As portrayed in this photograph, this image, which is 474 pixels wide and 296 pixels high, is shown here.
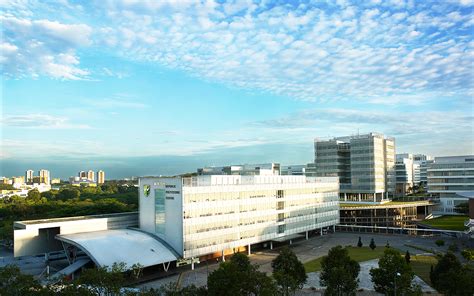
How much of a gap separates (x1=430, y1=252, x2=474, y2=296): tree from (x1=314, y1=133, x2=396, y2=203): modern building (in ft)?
221

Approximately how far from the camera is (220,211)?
5634cm

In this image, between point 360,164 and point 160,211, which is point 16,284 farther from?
point 360,164

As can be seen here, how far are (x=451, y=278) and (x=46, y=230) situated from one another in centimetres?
4641

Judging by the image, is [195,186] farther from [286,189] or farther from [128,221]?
[286,189]

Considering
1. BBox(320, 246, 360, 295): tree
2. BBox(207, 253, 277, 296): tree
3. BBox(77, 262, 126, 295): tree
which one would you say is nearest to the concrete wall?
BBox(77, 262, 126, 295): tree

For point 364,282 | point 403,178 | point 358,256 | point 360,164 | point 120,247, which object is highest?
point 360,164

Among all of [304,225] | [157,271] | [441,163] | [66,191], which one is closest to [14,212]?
[66,191]

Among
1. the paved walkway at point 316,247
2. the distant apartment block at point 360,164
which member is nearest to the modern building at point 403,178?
the distant apartment block at point 360,164

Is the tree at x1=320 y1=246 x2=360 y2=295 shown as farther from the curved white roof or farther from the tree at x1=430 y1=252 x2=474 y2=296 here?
the curved white roof

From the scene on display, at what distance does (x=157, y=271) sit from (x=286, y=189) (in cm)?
2760

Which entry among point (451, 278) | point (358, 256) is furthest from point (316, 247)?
point (451, 278)

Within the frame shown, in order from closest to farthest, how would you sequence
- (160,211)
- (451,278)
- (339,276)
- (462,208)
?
(451,278)
(339,276)
(160,211)
(462,208)

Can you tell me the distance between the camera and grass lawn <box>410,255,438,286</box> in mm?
46928

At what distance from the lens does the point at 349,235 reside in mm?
Answer: 80750
